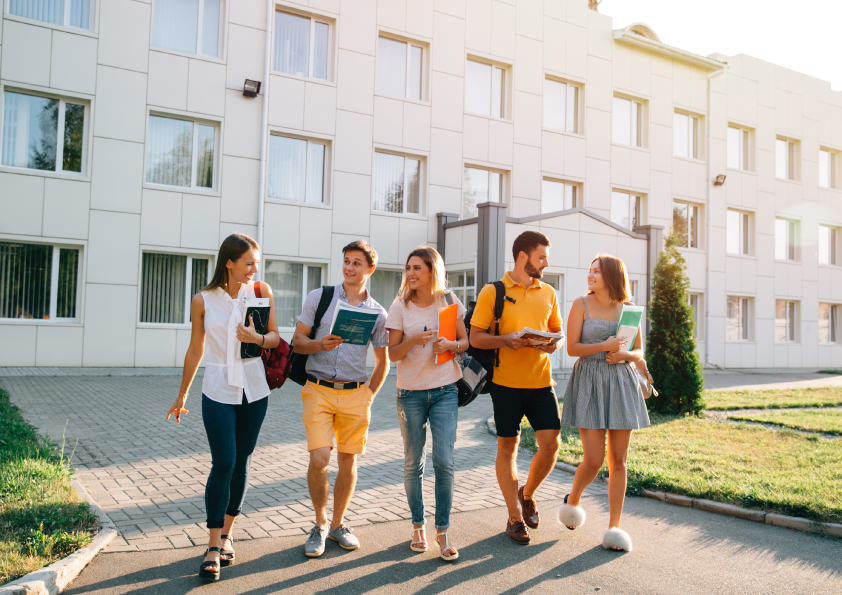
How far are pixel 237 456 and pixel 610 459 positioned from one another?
8.25 ft

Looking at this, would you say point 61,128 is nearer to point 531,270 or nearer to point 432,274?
point 432,274

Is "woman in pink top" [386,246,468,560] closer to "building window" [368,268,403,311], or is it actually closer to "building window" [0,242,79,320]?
"building window" [0,242,79,320]

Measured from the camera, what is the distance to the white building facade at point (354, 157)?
14820 millimetres

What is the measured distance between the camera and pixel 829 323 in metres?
27.3

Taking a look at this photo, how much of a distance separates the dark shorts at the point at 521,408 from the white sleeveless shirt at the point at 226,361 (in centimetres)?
160

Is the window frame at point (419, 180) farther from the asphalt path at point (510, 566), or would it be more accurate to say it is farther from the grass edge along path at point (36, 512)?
the asphalt path at point (510, 566)

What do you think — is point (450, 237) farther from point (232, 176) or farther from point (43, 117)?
point (43, 117)

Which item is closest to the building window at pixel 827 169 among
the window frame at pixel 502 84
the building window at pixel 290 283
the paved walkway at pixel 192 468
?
the window frame at pixel 502 84

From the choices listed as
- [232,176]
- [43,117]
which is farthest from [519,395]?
[43,117]

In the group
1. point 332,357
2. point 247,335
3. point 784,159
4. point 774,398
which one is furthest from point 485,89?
point 247,335

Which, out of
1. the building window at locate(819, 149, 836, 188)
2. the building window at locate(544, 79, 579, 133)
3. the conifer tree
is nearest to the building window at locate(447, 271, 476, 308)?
the building window at locate(544, 79, 579, 133)

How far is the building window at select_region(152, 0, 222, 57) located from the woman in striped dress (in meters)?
14.6

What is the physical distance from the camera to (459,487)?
6.02 m

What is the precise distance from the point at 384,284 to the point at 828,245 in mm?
20521
